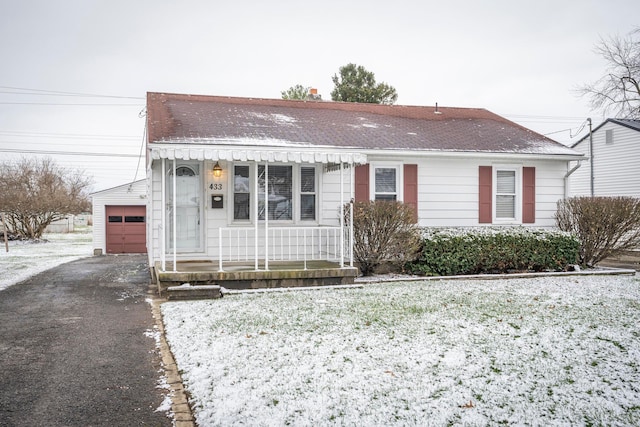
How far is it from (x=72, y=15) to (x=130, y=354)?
17.9 metres

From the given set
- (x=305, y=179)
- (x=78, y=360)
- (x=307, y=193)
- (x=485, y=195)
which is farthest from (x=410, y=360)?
(x=485, y=195)

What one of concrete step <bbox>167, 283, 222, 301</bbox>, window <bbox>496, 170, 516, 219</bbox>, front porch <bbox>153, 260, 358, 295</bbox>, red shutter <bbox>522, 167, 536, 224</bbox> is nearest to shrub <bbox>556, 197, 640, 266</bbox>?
red shutter <bbox>522, 167, 536, 224</bbox>

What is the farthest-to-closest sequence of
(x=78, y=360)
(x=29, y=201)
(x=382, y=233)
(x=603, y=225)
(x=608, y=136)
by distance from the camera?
(x=29, y=201), (x=608, y=136), (x=603, y=225), (x=382, y=233), (x=78, y=360)

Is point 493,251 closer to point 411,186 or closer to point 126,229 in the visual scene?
point 411,186

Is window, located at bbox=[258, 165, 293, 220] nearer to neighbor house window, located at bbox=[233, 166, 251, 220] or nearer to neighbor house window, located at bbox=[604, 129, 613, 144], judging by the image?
neighbor house window, located at bbox=[233, 166, 251, 220]

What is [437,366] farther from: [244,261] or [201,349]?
[244,261]

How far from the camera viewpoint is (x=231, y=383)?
472 cm

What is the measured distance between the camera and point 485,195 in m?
13.6

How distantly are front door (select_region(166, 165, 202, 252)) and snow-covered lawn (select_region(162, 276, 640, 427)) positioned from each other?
3.24 metres

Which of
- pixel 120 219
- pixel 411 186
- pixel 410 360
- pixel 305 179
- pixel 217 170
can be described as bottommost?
pixel 410 360

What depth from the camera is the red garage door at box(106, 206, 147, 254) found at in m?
23.9

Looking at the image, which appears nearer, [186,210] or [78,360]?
[78,360]

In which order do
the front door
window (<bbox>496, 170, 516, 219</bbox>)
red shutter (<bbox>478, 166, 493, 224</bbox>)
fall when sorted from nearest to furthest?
the front door
red shutter (<bbox>478, 166, 493, 224</bbox>)
window (<bbox>496, 170, 516, 219</bbox>)

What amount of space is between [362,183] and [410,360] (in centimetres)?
776
